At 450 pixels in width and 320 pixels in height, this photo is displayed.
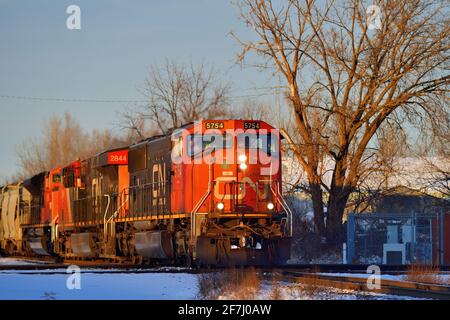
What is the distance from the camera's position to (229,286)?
49.9 ft

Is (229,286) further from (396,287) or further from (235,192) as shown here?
(235,192)

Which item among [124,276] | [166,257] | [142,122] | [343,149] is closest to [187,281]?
[124,276]

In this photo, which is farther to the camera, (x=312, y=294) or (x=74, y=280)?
(x=74, y=280)

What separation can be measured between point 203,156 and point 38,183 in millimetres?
19482

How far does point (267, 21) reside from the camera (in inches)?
1272

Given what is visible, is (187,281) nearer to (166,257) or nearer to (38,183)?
(166,257)

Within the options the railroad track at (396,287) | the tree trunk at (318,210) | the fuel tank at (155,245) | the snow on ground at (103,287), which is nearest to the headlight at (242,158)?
the fuel tank at (155,245)

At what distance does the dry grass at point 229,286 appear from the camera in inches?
541

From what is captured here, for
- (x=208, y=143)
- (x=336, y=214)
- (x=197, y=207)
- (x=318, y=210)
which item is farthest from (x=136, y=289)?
(x=318, y=210)

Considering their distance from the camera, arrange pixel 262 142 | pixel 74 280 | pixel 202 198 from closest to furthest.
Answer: pixel 74 280 < pixel 202 198 < pixel 262 142

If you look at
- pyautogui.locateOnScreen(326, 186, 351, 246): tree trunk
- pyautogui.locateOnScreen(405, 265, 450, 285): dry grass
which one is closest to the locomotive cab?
pyautogui.locateOnScreen(405, 265, 450, 285): dry grass

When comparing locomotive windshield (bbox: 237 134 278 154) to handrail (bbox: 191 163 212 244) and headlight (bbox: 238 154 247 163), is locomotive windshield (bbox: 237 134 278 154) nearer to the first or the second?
headlight (bbox: 238 154 247 163)

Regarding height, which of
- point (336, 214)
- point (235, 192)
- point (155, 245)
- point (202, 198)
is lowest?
point (155, 245)
